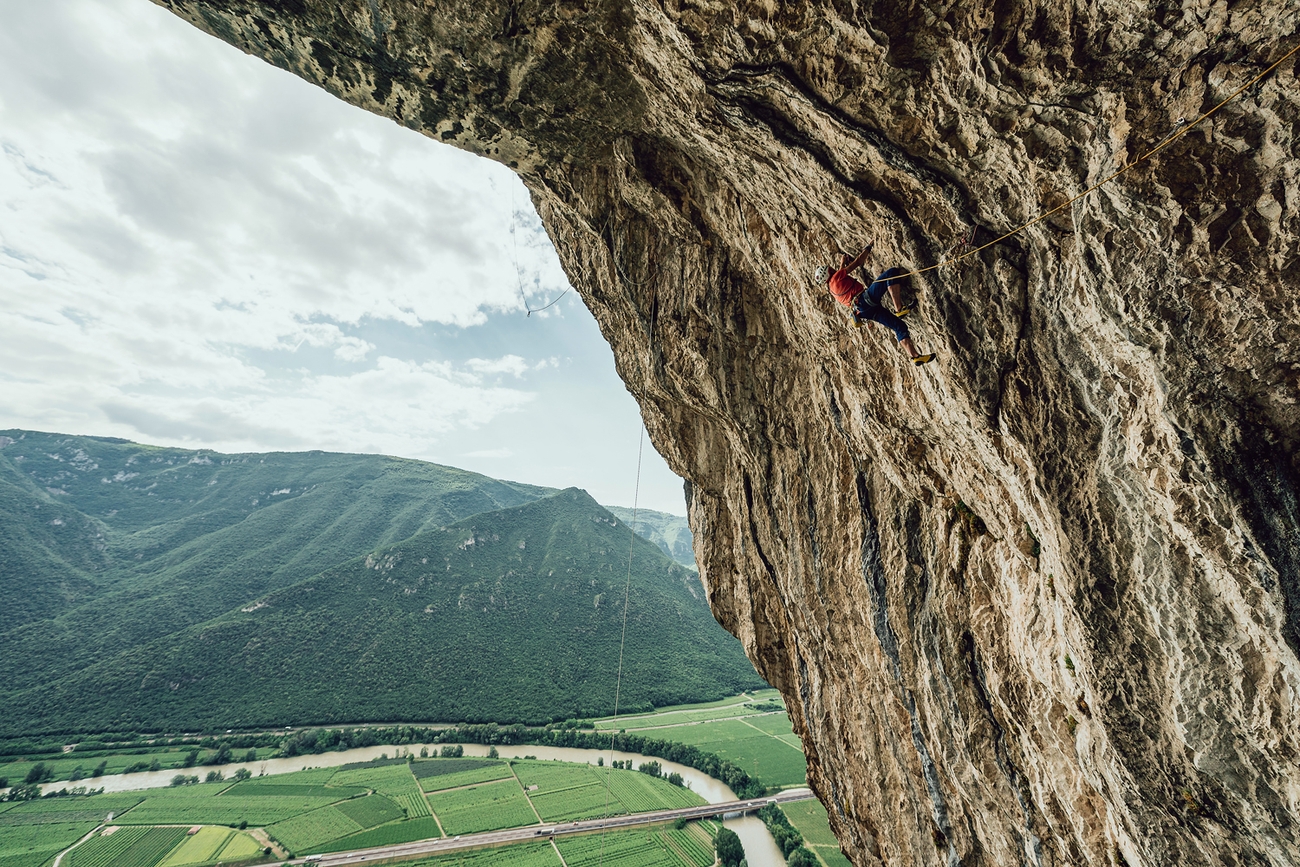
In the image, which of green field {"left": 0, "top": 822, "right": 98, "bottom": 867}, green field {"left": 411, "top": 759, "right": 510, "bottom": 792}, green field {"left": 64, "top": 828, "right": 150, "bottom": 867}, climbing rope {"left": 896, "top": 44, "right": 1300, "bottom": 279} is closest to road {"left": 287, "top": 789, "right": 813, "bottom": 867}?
green field {"left": 411, "top": 759, "right": 510, "bottom": 792}

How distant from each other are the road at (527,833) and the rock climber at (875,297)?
56910 millimetres

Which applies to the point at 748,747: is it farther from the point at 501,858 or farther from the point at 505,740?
the point at 501,858

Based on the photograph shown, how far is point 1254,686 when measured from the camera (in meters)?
4.02

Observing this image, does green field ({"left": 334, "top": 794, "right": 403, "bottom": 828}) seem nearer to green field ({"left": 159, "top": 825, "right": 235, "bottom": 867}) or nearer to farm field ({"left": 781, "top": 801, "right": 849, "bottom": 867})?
green field ({"left": 159, "top": 825, "right": 235, "bottom": 867})

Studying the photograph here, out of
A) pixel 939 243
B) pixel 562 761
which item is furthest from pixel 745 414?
pixel 562 761

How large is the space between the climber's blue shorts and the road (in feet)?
187

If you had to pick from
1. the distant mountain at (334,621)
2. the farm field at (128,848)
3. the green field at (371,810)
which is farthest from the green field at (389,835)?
the distant mountain at (334,621)

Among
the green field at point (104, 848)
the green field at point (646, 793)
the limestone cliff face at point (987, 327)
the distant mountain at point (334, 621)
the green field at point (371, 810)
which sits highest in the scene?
the limestone cliff face at point (987, 327)

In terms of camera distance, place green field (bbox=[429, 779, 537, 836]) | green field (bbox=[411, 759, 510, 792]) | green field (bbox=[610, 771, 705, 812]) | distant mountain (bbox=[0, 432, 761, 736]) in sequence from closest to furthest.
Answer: green field (bbox=[429, 779, 537, 836]), green field (bbox=[610, 771, 705, 812]), green field (bbox=[411, 759, 510, 792]), distant mountain (bbox=[0, 432, 761, 736])

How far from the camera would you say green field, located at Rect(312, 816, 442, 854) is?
4494cm

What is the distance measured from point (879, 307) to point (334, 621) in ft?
316

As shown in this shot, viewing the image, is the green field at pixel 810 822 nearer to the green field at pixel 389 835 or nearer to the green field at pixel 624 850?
the green field at pixel 624 850

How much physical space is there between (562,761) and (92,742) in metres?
58.2

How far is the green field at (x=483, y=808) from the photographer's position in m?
48.1
